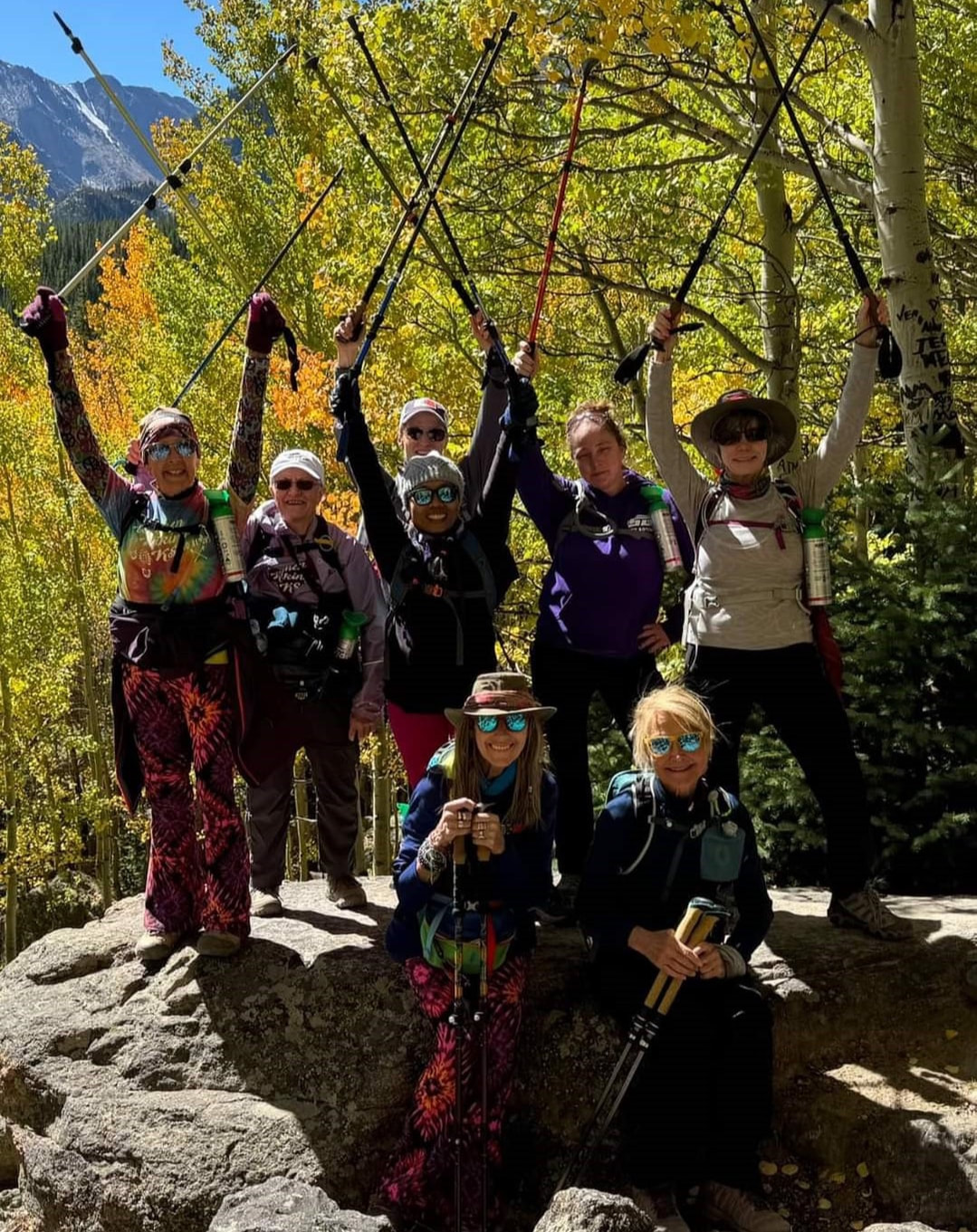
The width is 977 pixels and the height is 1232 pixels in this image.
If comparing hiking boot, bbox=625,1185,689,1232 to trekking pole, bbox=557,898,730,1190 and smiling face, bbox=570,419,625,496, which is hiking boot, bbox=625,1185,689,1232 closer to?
trekking pole, bbox=557,898,730,1190

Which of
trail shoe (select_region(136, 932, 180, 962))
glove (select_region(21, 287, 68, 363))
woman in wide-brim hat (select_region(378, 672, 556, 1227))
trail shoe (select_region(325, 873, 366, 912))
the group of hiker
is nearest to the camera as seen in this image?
woman in wide-brim hat (select_region(378, 672, 556, 1227))

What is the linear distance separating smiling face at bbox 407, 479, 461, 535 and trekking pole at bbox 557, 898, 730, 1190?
184 cm

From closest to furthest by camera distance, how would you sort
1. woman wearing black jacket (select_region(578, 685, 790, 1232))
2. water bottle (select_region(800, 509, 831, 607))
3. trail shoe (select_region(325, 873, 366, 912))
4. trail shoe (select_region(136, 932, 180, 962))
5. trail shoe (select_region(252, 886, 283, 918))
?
woman wearing black jacket (select_region(578, 685, 790, 1232)), water bottle (select_region(800, 509, 831, 607)), trail shoe (select_region(136, 932, 180, 962)), trail shoe (select_region(252, 886, 283, 918)), trail shoe (select_region(325, 873, 366, 912))

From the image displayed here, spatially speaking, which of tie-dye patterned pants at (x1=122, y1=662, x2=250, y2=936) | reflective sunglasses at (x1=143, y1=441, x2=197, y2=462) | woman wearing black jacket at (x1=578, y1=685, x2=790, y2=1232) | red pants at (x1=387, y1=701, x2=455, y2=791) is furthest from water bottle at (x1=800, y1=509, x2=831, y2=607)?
reflective sunglasses at (x1=143, y1=441, x2=197, y2=462)

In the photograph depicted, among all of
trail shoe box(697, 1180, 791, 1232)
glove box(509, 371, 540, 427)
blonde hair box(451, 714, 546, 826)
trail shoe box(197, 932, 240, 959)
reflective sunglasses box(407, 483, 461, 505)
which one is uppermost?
glove box(509, 371, 540, 427)

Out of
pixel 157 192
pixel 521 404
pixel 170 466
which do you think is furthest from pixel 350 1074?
pixel 157 192

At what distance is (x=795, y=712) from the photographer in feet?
14.6

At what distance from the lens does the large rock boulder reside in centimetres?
392

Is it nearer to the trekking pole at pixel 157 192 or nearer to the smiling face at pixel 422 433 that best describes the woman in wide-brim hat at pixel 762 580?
the smiling face at pixel 422 433

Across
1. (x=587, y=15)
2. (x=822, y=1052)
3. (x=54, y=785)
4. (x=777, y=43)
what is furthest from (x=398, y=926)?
(x=54, y=785)

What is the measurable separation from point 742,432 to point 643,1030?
7.65ft

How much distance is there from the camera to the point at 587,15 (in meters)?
6.77

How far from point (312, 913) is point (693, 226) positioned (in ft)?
27.4

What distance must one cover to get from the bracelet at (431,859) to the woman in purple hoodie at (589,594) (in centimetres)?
98
